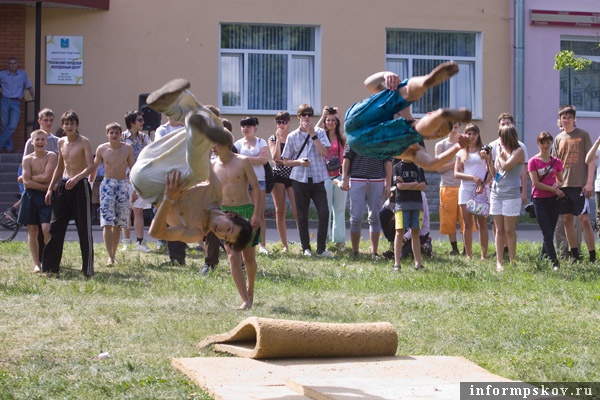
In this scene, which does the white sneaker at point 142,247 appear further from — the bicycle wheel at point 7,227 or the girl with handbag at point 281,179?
the bicycle wheel at point 7,227

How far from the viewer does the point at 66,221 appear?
13109 millimetres

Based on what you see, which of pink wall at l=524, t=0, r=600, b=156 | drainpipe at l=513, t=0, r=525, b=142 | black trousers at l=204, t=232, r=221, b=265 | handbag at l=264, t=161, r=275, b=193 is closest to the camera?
black trousers at l=204, t=232, r=221, b=265

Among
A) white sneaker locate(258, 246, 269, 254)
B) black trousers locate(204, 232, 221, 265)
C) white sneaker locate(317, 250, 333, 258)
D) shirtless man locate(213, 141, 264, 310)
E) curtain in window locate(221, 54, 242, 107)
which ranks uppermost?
curtain in window locate(221, 54, 242, 107)

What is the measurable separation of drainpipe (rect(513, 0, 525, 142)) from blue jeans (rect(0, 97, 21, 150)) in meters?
12.0

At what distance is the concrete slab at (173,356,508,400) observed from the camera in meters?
7.27

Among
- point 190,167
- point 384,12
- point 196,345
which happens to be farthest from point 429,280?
point 384,12

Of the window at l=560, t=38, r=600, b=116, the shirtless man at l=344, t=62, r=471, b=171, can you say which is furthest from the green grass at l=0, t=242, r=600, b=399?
the window at l=560, t=38, r=600, b=116

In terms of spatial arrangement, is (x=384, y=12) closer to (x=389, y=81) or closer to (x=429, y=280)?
(x=429, y=280)

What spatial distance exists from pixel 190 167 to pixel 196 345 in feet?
6.07

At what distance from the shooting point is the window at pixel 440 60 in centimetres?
2462

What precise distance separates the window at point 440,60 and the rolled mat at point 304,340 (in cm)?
1612

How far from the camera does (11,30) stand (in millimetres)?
22953

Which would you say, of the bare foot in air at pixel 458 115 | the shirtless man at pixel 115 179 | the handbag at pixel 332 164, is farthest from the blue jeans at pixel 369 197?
the bare foot in air at pixel 458 115

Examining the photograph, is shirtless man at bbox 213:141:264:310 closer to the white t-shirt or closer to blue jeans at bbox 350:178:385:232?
the white t-shirt
